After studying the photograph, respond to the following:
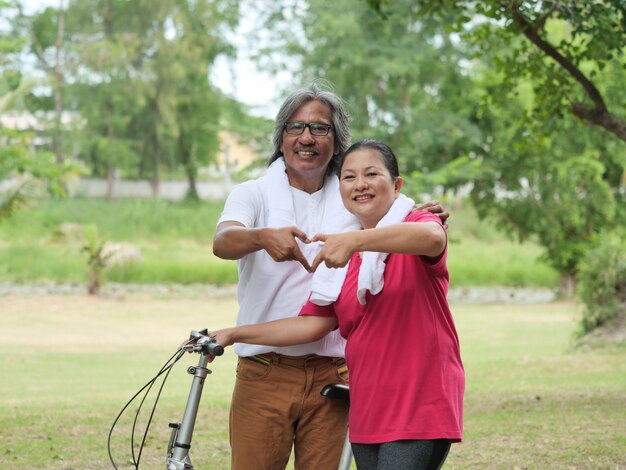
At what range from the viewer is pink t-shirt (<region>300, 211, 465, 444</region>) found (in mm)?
2977

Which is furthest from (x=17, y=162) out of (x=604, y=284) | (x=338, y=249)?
(x=338, y=249)

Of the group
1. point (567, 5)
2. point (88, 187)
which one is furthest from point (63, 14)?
point (567, 5)

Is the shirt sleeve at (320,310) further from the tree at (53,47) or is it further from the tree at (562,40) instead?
the tree at (53,47)

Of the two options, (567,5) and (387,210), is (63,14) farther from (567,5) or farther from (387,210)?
(387,210)

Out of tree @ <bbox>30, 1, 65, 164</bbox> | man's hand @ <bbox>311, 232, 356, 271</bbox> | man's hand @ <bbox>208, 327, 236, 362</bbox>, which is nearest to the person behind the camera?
man's hand @ <bbox>311, 232, 356, 271</bbox>

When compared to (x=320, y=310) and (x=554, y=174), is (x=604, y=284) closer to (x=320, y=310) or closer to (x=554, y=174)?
(x=320, y=310)

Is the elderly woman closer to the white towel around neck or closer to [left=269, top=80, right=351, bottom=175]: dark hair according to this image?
the white towel around neck

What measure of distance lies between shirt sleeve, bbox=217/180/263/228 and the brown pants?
18.6 inches

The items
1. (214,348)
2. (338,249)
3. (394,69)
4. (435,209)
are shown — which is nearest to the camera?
(338,249)

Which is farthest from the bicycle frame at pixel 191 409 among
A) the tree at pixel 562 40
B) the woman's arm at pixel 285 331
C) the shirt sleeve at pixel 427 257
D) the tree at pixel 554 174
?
the tree at pixel 554 174

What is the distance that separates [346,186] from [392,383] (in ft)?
1.91

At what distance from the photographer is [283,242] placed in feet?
10.1

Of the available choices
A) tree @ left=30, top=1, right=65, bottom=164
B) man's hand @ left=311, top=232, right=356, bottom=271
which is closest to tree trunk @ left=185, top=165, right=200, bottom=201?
tree @ left=30, top=1, right=65, bottom=164

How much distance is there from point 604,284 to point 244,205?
38.9 ft
